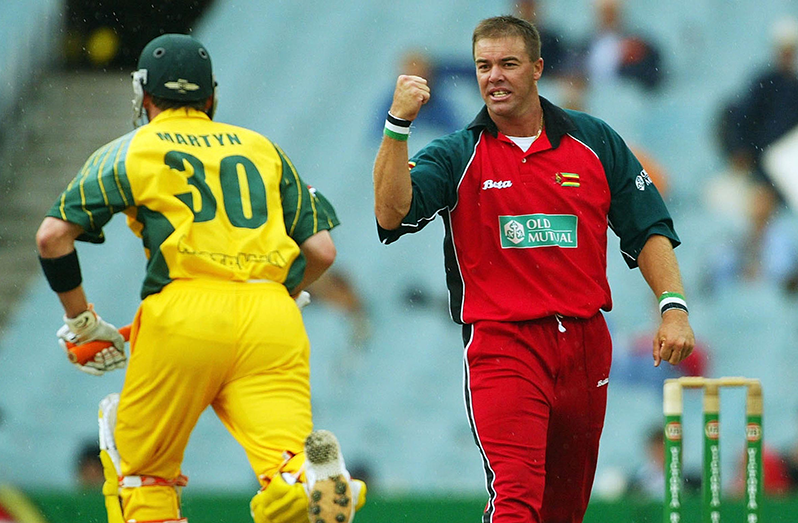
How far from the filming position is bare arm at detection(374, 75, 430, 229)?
4.95 metres

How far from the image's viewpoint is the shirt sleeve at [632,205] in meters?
5.55

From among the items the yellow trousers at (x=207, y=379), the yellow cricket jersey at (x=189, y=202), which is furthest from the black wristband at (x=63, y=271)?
the yellow trousers at (x=207, y=379)

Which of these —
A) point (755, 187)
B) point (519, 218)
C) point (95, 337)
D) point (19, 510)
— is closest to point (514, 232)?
point (519, 218)

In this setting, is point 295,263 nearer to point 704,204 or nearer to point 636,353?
point 636,353

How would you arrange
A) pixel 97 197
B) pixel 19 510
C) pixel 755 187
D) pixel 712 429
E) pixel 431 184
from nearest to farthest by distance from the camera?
1. pixel 97 197
2. pixel 431 184
3. pixel 712 429
4. pixel 19 510
5. pixel 755 187

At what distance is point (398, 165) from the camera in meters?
4.97

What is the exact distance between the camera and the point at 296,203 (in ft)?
17.7

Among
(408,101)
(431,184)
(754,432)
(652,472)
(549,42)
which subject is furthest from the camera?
(549,42)

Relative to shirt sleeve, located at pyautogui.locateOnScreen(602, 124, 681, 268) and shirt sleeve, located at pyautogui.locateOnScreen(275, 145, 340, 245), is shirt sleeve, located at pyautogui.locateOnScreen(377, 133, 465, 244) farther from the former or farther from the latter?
shirt sleeve, located at pyautogui.locateOnScreen(602, 124, 681, 268)

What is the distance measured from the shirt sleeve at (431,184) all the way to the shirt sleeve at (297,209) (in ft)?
1.03

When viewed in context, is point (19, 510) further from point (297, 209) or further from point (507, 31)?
point (507, 31)

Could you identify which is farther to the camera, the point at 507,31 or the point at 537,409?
the point at 507,31

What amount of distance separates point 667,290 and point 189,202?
6.68 ft

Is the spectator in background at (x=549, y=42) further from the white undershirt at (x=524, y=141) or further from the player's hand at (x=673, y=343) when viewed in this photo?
the player's hand at (x=673, y=343)
